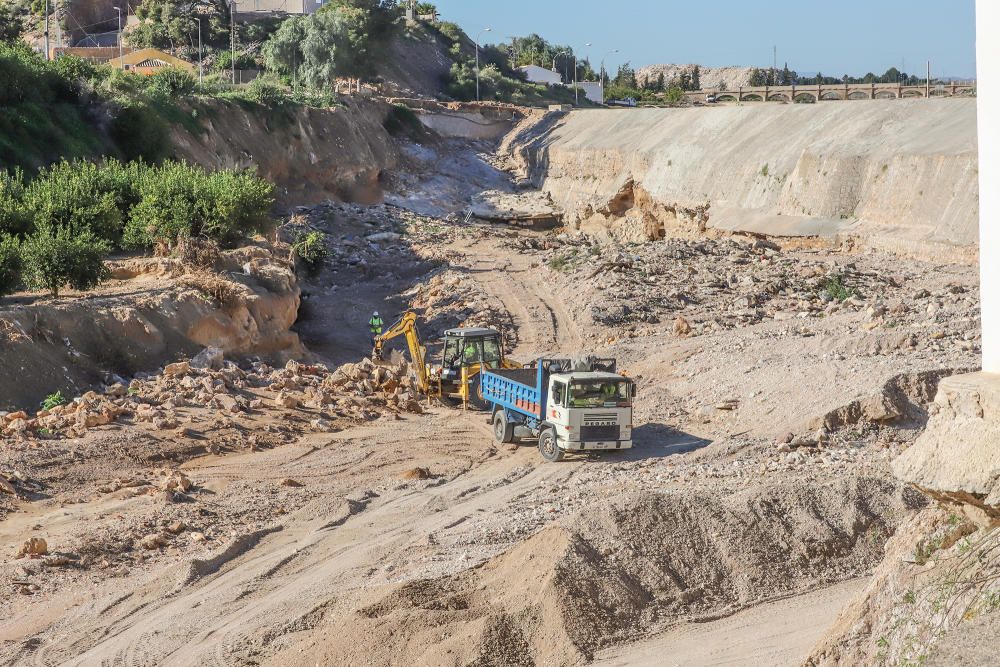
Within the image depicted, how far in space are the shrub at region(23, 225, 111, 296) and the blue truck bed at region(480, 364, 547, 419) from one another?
9.31 meters

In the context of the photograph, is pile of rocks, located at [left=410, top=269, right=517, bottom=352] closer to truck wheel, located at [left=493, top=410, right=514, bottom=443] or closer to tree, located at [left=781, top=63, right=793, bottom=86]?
truck wheel, located at [left=493, top=410, right=514, bottom=443]

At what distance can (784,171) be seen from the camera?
4269cm

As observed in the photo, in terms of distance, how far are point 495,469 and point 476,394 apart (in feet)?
17.3

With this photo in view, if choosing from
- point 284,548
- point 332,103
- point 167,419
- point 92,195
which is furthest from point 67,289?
point 332,103

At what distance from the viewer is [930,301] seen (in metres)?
27.8

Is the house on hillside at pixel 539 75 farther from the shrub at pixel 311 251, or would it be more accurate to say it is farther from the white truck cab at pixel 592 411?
the white truck cab at pixel 592 411

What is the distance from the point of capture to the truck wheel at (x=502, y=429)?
20.9 metres

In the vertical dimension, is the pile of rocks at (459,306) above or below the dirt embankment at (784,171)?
below

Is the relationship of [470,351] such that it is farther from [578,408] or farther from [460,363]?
[578,408]

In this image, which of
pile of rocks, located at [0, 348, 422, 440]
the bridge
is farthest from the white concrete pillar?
the bridge

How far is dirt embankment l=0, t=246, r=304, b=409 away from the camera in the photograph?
21.4 m

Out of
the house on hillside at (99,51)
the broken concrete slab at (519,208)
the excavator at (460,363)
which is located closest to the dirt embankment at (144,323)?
the excavator at (460,363)

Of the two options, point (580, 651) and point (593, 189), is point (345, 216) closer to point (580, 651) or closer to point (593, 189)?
point (593, 189)

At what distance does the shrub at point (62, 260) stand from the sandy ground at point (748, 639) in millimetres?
17524
